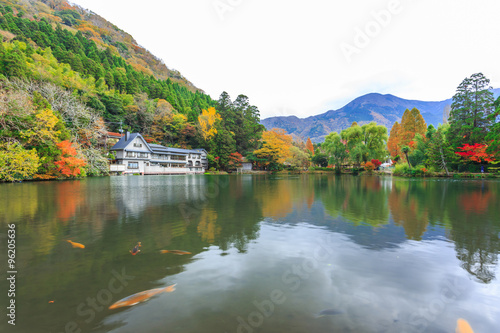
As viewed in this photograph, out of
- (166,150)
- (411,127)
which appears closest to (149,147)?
(166,150)

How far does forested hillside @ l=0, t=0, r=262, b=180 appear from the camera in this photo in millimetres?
19484

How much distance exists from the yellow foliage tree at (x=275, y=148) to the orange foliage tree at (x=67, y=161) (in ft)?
106

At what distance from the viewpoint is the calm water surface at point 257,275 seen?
2.47 m

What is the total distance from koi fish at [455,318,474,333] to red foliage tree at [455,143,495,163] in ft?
125

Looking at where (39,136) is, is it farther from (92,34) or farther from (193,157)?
(92,34)

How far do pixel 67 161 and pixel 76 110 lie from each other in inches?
360

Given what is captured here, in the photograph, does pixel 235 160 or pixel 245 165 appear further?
pixel 245 165

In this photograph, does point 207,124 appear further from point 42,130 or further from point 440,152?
point 440,152

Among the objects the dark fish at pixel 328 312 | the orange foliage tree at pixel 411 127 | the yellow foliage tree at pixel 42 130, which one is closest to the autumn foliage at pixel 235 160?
the yellow foliage tree at pixel 42 130

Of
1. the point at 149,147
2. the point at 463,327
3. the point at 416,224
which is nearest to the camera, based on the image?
the point at 463,327

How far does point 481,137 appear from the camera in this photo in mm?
30234

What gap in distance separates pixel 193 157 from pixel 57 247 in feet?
155

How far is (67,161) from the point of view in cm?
2228

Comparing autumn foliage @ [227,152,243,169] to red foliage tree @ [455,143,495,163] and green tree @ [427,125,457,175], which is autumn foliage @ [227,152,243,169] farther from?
red foliage tree @ [455,143,495,163]
